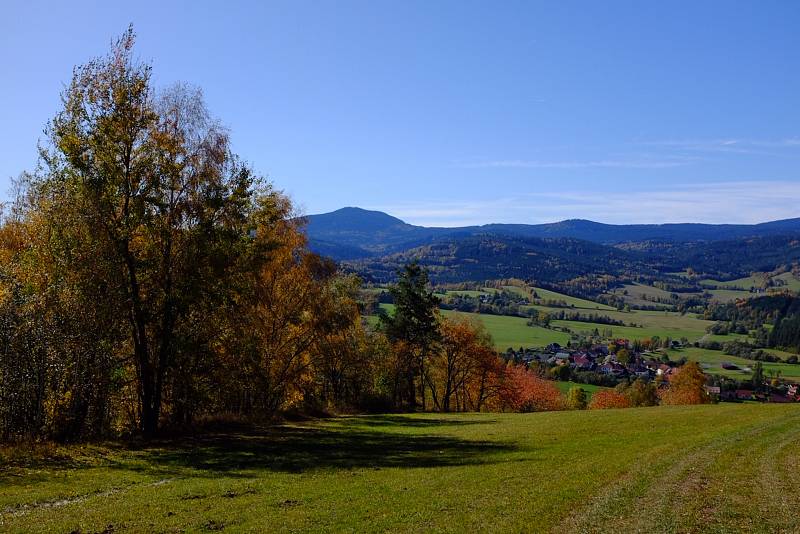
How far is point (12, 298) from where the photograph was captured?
2344cm

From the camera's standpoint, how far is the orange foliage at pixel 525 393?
230 feet

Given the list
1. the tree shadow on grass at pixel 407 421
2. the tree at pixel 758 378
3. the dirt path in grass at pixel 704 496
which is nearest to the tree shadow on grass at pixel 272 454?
the tree shadow on grass at pixel 407 421

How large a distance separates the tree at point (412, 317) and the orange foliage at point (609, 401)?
34.2 m

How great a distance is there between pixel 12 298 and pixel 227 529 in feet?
54.6

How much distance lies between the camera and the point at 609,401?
8531cm

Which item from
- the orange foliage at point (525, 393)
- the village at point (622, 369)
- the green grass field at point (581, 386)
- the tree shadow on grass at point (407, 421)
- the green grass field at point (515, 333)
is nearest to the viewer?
the tree shadow on grass at point (407, 421)

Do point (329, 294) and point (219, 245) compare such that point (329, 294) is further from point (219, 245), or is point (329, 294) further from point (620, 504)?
point (620, 504)

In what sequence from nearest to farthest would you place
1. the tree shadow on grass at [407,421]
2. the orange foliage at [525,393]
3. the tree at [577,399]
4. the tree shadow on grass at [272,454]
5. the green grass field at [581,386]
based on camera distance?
the tree shadow on grass at [272,454], the tree shadow on grass at [407,421], the orange foliage at [525,393], the tree at [577,399], the green grass field at [581,386]

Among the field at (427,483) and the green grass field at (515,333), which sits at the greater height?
the field at (427,483)

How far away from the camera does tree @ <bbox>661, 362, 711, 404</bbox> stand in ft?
246

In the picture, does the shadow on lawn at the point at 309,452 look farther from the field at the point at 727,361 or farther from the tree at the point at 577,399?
the field at the point at 727,361

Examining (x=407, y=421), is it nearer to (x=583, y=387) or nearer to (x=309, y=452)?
(x=309, y=452)

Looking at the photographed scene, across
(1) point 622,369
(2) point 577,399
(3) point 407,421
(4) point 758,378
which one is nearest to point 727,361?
(4) point 758,378

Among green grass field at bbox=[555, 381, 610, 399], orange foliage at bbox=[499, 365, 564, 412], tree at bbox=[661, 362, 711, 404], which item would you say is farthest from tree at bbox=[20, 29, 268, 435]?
green grass field at bbox=[555, 381, 610, 399]
